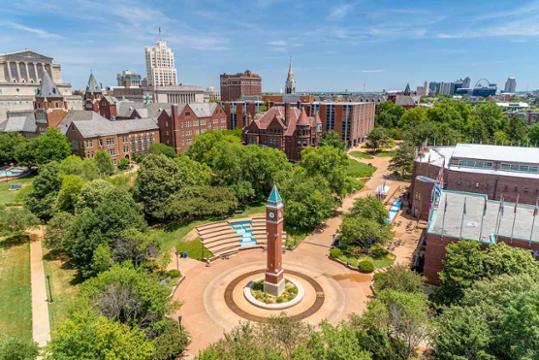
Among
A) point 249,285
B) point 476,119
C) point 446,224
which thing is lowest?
point 249,285

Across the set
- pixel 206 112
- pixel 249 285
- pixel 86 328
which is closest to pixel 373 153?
pixel 206 112

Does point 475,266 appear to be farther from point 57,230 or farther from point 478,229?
point 57,230

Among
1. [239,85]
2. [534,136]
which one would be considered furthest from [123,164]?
[239,85]

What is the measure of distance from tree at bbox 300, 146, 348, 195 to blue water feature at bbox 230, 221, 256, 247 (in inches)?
540

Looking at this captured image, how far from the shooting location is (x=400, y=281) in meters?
28.2

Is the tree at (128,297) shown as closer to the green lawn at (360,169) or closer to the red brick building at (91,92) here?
the green lawn at (360,169)

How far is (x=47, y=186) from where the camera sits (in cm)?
5184

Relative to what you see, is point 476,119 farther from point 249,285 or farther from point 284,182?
point 249,285

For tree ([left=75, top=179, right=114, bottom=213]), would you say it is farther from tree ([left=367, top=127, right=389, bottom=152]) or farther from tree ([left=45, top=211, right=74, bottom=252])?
tree ([left=367, top=127, right=389, bottom=152])

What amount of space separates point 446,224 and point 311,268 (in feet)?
49.4

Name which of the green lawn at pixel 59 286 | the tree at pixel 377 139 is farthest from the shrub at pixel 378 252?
the tree at pixel 377 139

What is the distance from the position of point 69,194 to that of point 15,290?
1608cm

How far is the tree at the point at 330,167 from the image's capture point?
52.8 m

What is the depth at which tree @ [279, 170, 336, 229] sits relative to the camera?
150 ft
